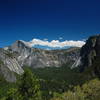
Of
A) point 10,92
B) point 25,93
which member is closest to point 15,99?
point 10,92

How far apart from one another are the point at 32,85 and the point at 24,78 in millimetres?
2822

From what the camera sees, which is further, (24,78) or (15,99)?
(15,99)

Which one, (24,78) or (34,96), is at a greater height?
(24,78)

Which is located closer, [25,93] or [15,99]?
[25,93]

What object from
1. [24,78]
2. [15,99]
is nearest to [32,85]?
[24,78]

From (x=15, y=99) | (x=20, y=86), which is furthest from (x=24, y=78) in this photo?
(x=15, y=99)

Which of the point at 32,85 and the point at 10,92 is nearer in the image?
the point at 32,85

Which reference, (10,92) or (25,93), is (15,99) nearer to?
(10,92)

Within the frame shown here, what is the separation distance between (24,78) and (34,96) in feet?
18.3

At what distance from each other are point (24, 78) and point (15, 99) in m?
10.7

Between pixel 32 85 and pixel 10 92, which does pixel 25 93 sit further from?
pixel 10 92

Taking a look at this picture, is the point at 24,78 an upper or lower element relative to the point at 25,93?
upper

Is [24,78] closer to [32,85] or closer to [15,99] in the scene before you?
[32,85]

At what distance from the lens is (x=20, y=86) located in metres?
55.6
